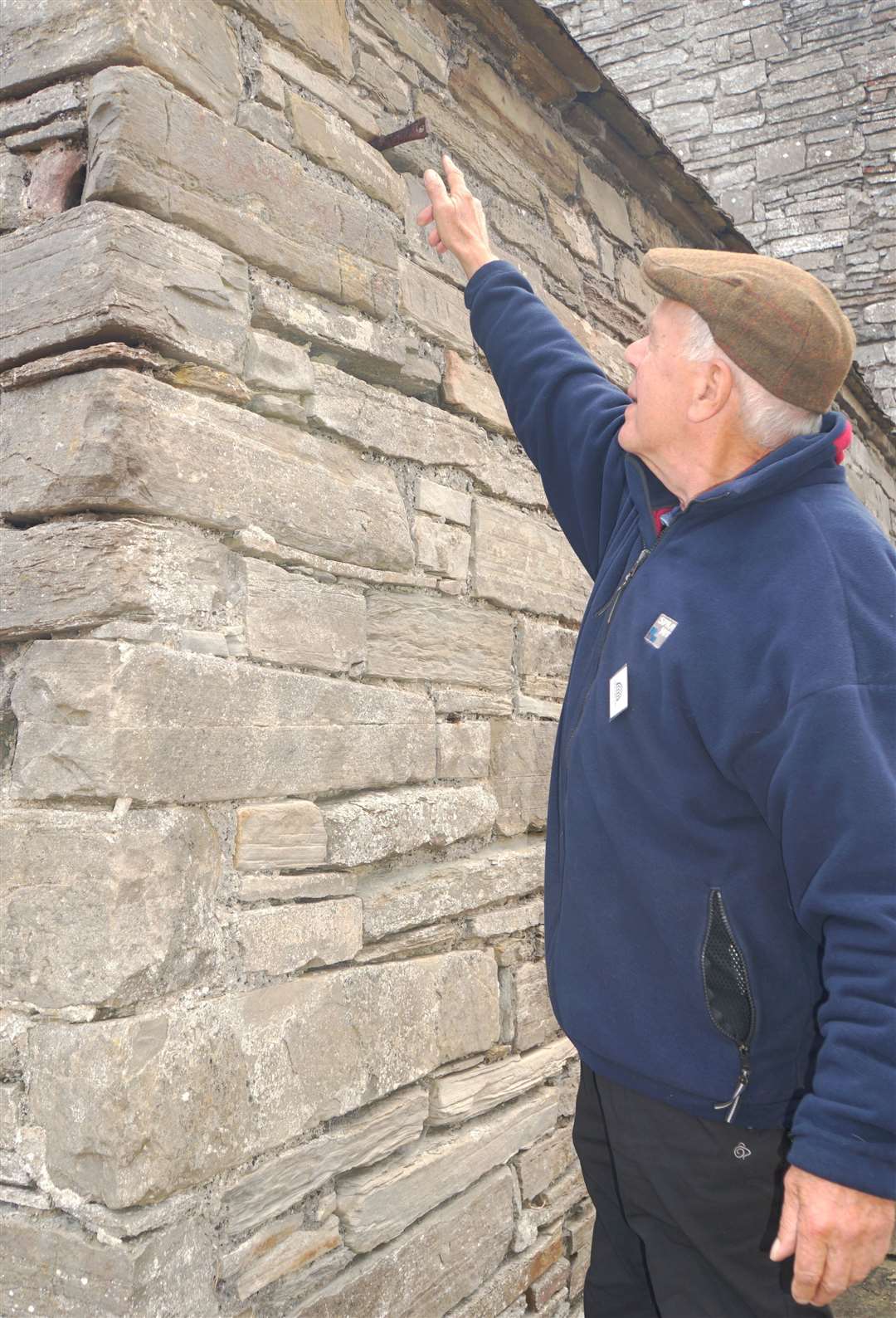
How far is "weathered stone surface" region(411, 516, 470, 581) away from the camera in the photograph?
217cm

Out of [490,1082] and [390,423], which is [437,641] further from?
[490,1082]

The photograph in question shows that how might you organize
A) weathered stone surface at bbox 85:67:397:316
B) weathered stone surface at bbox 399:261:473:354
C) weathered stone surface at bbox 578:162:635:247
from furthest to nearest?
weathered stone surface at bbox 578:162:635:247
weathered stone surface at bbox 399:261:473:354
weathered stone surface at bbox 85:67:397:316

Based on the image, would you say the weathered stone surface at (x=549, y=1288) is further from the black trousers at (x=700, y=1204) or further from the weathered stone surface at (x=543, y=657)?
the weathered stone surface at (x=543, y=657)

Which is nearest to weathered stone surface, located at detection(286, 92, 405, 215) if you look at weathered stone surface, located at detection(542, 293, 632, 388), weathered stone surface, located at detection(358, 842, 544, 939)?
weathered stone surface, located at detection(542, 293, 632, 388)

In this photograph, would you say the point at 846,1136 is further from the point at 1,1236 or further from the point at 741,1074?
the point at 1,1236

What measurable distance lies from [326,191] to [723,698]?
1309 millimetres

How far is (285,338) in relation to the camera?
1.91 meters

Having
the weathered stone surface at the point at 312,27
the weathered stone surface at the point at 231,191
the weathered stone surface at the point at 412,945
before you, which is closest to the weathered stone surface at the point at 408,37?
the weathered stone surface at the point at 312,27

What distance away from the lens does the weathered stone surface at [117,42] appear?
5.38ft

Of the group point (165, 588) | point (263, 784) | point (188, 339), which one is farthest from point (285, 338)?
point (263, 784)

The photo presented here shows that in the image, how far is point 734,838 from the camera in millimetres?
1473

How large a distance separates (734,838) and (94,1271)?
1082mm

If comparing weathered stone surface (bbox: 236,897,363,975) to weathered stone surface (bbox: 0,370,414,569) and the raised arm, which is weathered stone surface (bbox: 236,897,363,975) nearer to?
weathered stone surface (bbox: 0,370,414,569)

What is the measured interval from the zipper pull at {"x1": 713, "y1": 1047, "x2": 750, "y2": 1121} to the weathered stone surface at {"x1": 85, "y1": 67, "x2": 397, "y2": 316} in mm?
1547
